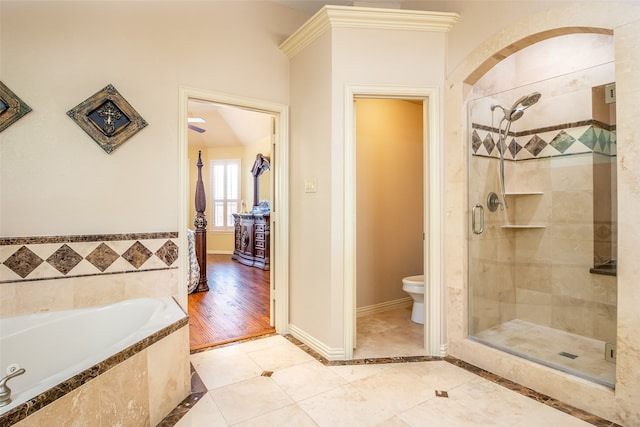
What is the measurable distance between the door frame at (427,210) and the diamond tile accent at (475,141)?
265 mm

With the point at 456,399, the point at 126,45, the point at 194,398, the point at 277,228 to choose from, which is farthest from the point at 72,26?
the point at 456,399

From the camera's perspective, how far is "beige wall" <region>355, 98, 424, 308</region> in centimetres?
359

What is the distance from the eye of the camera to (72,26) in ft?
7.39

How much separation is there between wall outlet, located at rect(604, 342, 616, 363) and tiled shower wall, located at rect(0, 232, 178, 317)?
278 cm

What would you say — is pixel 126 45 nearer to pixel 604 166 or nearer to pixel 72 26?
pixel 72 26

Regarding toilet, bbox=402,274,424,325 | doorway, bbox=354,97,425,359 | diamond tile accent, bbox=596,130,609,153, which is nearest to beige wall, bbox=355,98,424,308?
doorway, bbox=354,97,425,359

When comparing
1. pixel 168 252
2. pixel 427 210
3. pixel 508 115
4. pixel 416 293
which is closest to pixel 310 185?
pixel 427 210

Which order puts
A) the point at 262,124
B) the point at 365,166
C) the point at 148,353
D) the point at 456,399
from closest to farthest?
the point at 148,353
the point at 456,399
the point at 365,166
the point at 262,124

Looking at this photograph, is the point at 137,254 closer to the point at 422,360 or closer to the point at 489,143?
the point at 422,360

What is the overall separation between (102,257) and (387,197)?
265 cm

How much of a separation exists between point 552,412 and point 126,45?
3478mm

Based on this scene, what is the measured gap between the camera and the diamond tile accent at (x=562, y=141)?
8.35 feet

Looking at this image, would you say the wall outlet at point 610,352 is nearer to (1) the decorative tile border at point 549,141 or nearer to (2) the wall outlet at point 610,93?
(1) the decorative tile border at point 549,141

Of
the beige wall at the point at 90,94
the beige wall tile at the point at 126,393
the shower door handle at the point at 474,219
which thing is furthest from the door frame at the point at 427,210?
the beige wall tile at the point at 126,393
